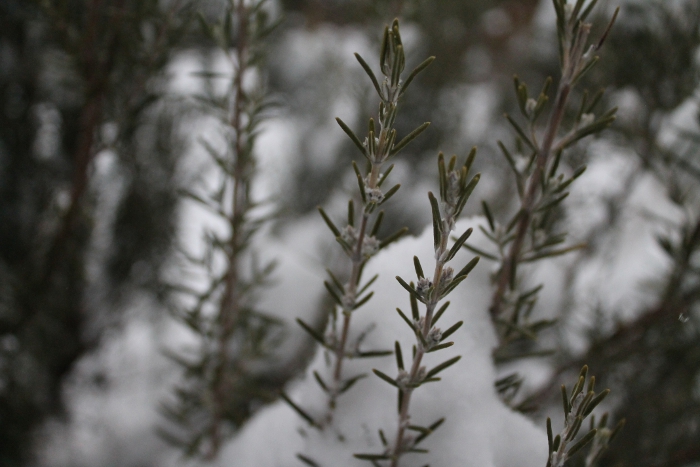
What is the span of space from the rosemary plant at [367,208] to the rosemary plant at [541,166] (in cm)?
7

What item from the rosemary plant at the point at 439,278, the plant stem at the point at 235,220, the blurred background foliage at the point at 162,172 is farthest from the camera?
the blurred background foliage at the point at 162,172

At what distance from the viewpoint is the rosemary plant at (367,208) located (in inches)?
9.7

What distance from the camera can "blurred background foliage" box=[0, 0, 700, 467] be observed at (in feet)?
1.73

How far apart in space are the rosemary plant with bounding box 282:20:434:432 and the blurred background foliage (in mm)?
232

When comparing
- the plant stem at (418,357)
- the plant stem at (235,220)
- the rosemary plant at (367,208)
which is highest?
the plant stem at (235,220)

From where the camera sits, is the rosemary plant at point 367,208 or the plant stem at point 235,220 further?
the plant stem at point 235,220

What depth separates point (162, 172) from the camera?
812mm

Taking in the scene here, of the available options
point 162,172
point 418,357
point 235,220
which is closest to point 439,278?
point 418,357

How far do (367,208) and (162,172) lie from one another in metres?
0.64

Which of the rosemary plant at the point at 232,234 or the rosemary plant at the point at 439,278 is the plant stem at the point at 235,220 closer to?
the rosemary plant at the point at 232,234

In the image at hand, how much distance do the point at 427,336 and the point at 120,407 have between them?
900 mm

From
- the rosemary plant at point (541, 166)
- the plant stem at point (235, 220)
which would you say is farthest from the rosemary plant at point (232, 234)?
the rosemary plant at point (541, 166)

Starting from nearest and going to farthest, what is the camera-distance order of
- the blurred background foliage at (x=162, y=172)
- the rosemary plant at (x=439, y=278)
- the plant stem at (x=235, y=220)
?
the rosemary plant at (x=439, y=278) → the plant stem at (x=235, y=220) → the blurred background foliage at (x=162, y=172)

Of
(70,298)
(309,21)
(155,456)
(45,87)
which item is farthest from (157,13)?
(309,21)
